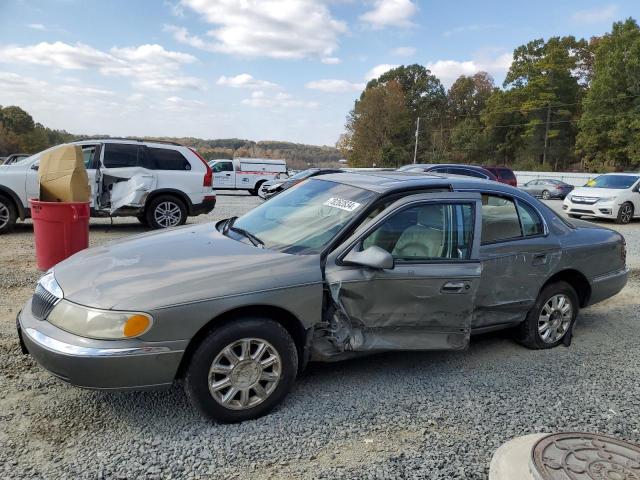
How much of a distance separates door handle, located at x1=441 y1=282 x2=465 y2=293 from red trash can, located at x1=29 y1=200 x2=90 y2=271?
4.45 m

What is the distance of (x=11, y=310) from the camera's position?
4.99m

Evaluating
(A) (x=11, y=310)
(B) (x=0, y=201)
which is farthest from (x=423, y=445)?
(B) (x=0, y=201)

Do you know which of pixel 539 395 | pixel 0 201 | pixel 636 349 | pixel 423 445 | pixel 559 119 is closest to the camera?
pixel 423 445

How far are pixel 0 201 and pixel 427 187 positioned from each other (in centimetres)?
835

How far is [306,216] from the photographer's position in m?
3.93

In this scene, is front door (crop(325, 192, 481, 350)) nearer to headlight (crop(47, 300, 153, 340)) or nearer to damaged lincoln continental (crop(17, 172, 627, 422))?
damaged lincoln continental (crop(17, 172, 627, 422))

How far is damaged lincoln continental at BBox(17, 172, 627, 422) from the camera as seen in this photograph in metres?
2.84

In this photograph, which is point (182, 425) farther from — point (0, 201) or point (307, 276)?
point (0, 201)

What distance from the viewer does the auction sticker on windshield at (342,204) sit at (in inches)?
146

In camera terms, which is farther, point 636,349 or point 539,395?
point 636,349

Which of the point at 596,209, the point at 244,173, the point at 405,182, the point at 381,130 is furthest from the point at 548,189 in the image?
the point at 381,130

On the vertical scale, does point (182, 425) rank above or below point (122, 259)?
below

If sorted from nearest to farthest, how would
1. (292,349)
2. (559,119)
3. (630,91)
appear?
(292,349) < (630,91) < (559,119)

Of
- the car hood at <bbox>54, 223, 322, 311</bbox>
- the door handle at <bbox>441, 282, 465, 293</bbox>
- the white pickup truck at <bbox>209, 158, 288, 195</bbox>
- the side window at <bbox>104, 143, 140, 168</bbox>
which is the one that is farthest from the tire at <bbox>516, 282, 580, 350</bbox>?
the white pickup truck at <bbox>209, 158, 288, 195</bbox>
